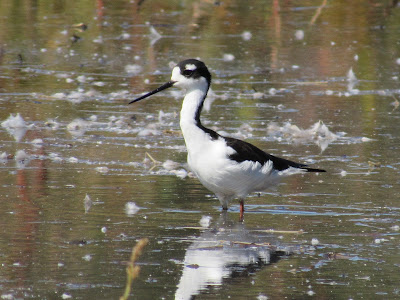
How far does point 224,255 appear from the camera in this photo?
5.84 meters

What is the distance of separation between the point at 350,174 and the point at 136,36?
8.72m

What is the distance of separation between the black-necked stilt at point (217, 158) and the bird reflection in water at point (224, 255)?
337 millimetres

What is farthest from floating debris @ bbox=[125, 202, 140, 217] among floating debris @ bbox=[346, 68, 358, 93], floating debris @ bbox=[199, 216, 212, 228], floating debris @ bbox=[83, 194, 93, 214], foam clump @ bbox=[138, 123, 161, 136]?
floating debris @ bbox=[346, 68, 358, 93]

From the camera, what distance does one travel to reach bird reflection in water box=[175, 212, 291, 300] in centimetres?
525

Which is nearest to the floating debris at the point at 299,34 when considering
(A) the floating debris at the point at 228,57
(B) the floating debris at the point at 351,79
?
(A) the floating debris at the point at 228,57

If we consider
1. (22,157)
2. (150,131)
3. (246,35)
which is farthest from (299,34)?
(22,157)

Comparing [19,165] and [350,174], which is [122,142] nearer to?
[19,165]

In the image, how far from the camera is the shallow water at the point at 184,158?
543 cm

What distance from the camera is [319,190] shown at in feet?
25.2

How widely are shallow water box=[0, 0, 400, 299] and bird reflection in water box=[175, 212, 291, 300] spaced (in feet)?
0.06

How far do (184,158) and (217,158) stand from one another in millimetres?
1881

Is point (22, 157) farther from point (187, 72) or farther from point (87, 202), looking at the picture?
point (187, 72)

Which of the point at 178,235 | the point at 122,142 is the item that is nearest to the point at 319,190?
the point at 178,235

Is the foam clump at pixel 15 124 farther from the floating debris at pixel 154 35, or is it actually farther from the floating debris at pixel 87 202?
the floating debris at pixel 154 35
